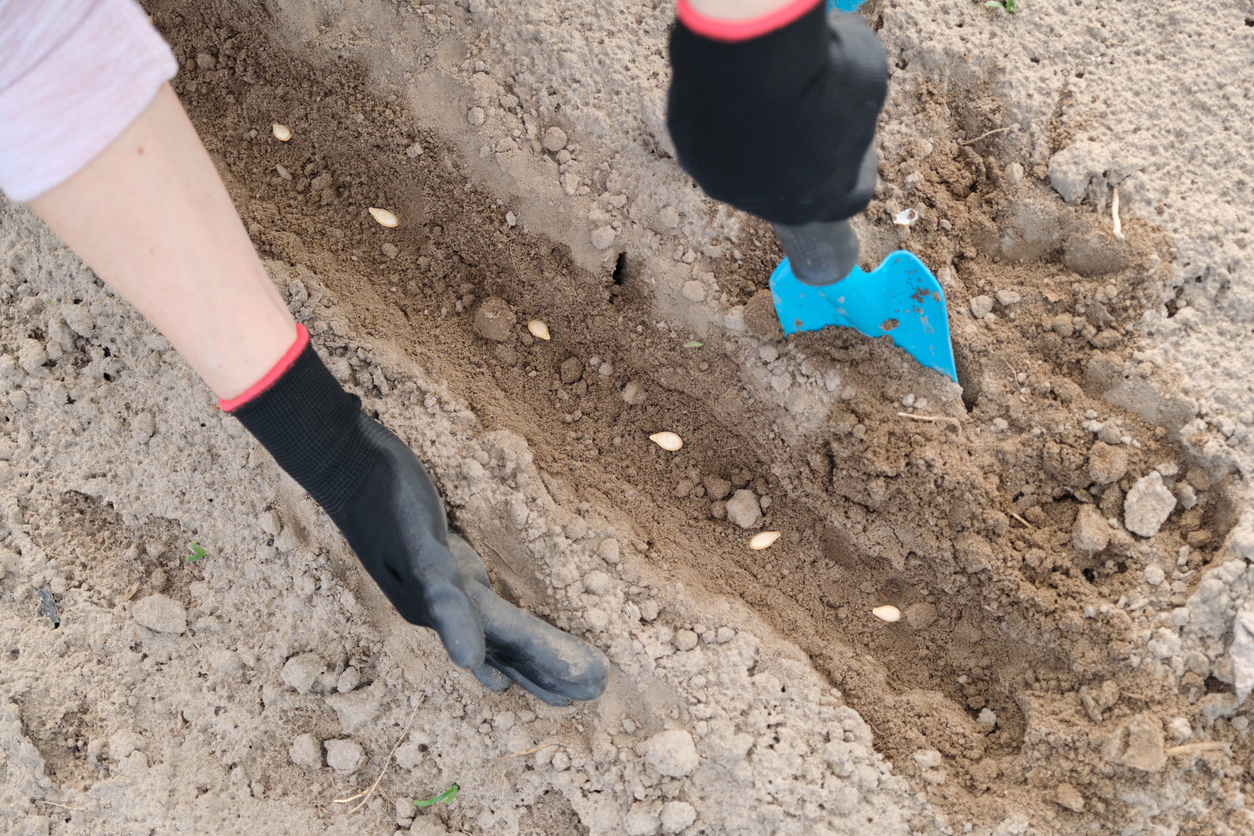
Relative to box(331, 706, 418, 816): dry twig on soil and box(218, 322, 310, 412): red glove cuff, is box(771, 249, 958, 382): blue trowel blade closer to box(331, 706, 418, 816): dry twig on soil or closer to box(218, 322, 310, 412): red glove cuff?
box(218, 322, 310, 412): red glove cuff

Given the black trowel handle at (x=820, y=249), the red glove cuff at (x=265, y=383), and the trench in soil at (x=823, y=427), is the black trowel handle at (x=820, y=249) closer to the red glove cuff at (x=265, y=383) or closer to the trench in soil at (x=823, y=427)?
the trench in soil at (x=823, y=427)

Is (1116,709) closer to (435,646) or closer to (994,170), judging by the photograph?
(994,170)

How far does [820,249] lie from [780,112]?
422mm

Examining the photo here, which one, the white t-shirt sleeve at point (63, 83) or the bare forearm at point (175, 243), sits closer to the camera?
the white t-shirt sleeve at point (63, 83)

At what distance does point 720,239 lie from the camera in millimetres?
2055

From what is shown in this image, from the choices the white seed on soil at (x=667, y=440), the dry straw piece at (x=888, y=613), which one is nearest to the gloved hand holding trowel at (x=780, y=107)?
the white seed on soil at (x=667, y=440)

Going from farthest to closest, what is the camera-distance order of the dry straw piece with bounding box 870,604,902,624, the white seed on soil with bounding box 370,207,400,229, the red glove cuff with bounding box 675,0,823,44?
the white seed on soil with bounding box 370,207,400,229
the dry straw piece with bounding box 870,604,902,624
the red glove cuff with bounding box 675,0,823,44

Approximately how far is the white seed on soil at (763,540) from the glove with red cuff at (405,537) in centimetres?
51

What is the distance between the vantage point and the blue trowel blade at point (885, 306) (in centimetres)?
183

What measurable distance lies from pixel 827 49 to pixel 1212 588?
1.42 m

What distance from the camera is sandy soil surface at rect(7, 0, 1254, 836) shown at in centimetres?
183

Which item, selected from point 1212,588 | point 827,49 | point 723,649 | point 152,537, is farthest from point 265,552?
point 1212,588

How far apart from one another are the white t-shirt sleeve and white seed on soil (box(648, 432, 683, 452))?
4.34ft

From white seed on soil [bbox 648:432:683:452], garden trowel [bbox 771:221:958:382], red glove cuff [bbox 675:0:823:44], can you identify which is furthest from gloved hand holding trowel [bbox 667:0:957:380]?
white seed on soil [bbox 648:432:683:452]
